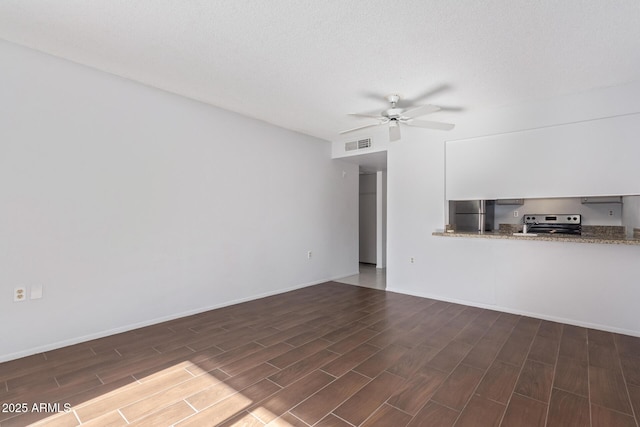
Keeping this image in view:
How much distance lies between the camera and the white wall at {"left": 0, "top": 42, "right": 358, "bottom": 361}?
2602mm

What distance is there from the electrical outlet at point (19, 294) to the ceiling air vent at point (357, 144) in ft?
15.3

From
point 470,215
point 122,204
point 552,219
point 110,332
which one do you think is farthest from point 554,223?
point 110,332

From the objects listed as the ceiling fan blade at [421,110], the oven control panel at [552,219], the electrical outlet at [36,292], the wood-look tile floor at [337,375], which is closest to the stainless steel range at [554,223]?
the oven control panel at [552,219]

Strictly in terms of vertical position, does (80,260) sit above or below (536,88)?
below

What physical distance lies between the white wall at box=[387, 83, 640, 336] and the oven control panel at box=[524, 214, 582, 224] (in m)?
1.08

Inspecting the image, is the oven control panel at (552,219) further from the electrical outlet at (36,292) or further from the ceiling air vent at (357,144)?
the electrical outlet at (36,292)

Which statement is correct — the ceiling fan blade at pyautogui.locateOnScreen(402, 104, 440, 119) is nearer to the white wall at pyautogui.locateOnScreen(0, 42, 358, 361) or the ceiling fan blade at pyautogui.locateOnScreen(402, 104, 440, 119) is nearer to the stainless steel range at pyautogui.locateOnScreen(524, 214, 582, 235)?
the white wall at pyautogui.locateOnScreen(0, 42, 358, 361)

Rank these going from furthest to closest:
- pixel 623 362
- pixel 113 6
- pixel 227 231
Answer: pixel 227 231
pixel 623 362
pixel 113 6

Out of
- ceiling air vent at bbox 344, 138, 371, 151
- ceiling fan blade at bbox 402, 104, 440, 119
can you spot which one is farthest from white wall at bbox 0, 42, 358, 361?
ceiling fan blade at bbox 402, 104, 440, 119

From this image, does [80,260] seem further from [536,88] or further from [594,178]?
[594,178]

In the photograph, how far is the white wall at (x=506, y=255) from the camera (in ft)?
10.7

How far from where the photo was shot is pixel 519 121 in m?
3.83

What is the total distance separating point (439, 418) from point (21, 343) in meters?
3.40

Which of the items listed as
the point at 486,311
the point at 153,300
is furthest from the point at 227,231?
the point at 486,311
